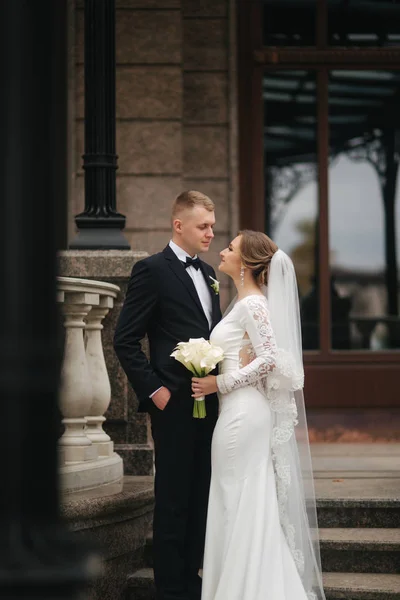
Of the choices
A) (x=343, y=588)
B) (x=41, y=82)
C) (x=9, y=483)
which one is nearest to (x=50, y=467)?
(x=9, y=483)

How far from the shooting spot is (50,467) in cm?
133

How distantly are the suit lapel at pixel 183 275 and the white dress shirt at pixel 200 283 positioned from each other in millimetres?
34

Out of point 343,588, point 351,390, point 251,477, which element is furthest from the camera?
point 351,390

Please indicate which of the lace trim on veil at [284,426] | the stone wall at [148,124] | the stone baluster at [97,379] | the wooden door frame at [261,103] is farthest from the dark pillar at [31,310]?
the wooden door frame at [261,103]

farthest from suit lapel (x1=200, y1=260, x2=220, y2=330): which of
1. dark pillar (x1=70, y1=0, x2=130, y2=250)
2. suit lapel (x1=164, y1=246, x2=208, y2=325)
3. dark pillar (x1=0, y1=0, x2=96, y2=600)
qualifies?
dark pillar (x1=0, y1=0, x2=96, y2=600)

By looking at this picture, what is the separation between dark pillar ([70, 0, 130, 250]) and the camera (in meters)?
6.10

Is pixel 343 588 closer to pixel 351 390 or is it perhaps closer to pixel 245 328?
pixel 245 328

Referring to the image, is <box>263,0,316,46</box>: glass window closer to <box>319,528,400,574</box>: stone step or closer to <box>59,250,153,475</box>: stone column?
<box>59,250,153,475</box>: stone column

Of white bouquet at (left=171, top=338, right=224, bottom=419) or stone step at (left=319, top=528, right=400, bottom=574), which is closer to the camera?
white bouquet at (left=171, top=338, right=224, bottom=419)

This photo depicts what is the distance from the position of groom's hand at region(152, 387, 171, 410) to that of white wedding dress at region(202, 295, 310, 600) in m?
0.24

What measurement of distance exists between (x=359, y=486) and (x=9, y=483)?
500 cm

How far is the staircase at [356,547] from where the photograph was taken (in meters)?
5.12

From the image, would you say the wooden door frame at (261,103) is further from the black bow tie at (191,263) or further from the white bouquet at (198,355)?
the white bouquet at (198,355)

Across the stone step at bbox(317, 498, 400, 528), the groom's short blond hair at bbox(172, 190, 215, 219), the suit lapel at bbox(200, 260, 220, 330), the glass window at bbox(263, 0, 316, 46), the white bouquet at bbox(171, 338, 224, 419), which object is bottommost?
the stone step at bbox(317, 498, 400, 528)
